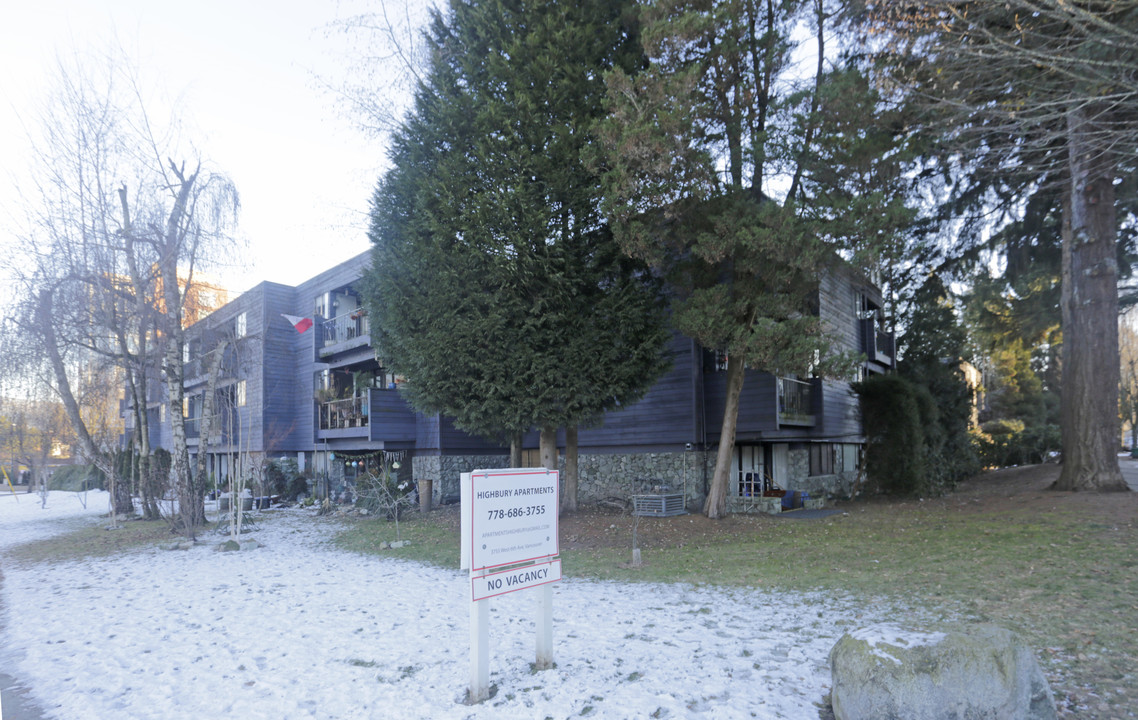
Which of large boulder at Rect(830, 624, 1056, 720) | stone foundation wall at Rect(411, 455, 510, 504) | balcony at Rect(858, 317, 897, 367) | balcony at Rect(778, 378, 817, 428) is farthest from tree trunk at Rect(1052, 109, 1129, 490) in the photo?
stone foundation wall at Rect(411, 455, 510, 504)

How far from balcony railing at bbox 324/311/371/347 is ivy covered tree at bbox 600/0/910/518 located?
12.5 meters

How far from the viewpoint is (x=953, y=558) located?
909cm

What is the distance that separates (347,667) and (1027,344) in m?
22.5

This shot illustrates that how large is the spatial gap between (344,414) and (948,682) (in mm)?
20166

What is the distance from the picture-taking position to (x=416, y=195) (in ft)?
45.0

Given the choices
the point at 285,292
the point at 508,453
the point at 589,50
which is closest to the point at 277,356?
the point at 285,292

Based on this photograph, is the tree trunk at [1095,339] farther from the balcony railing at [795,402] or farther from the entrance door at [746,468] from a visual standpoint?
the entrance door at [746,468]

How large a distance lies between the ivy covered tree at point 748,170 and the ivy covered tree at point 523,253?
98cm

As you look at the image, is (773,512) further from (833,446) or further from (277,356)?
(277,356)

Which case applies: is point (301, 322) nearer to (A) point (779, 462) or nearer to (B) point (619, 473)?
(B) point (619, 473)

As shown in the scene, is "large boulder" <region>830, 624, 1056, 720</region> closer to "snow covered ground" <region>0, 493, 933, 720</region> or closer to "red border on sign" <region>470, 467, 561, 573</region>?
"snow covered ground" <region>0, 493, 933, 720</region>

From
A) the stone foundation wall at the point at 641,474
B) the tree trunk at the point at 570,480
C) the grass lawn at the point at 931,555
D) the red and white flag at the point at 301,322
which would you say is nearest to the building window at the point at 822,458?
the grass lawn at the point at 931,555

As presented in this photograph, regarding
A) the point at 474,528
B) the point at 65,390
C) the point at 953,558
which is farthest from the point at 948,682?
the point at 65,390

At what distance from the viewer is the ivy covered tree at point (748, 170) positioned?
11523mm
